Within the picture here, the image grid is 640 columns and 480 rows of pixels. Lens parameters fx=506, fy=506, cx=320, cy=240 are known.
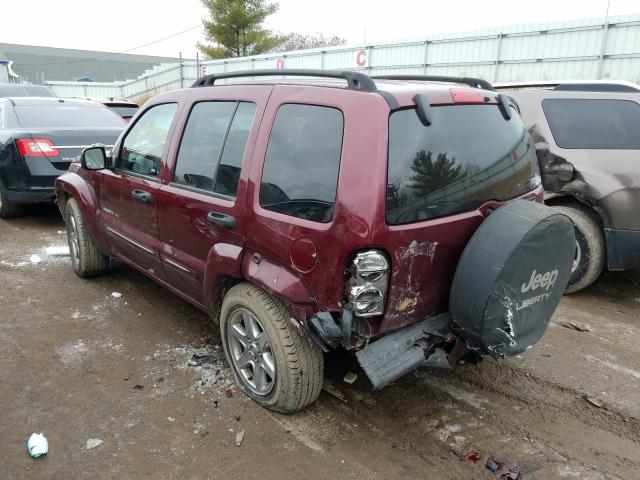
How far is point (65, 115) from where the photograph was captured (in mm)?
7078

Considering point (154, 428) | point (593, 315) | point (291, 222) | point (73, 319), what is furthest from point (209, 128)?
point (593, 315)

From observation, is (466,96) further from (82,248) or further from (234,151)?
(82,248)

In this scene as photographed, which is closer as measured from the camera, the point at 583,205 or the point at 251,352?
the point at 251,352

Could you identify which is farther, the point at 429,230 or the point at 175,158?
the point at 175,158

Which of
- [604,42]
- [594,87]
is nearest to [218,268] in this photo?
[594,87]

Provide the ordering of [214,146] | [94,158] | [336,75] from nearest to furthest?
[336,75], [214,146], [94,158]

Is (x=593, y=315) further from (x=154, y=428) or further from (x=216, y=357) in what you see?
(x=154, y=428)

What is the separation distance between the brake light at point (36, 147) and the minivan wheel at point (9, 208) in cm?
94

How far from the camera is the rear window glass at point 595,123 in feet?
15.1

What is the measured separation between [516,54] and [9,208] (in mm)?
14392

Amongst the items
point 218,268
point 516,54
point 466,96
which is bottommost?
point 218,268

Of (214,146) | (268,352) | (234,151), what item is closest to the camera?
(268,352)

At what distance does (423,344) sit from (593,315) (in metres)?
2.55

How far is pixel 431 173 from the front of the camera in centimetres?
243
